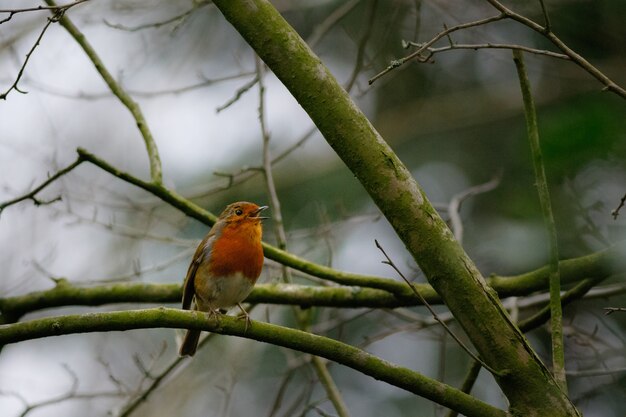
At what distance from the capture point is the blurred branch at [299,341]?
2693mm

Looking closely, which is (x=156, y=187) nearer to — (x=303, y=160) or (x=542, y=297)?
(x=542, y=297)

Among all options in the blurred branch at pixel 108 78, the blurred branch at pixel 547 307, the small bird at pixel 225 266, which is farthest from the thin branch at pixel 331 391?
the blurred branch at pixel 108 78

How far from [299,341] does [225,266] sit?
1.81 meters

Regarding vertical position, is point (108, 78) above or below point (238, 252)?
above

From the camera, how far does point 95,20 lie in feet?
19.1

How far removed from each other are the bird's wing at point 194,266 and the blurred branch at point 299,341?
5.47ft

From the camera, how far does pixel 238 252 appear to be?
14.9 feet

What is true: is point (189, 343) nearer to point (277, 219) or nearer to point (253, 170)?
point (277, 219)

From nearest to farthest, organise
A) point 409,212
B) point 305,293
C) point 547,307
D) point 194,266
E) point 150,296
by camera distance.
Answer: point 409,212 → point 547,307 → point 305,293 → point 150,296 → point 194,266

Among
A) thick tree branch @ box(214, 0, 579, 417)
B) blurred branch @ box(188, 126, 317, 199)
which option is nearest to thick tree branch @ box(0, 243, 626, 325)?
blurred branch @ box(188, 126, 317, 199)

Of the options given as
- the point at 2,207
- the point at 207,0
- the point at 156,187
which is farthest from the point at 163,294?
the point at 207,0

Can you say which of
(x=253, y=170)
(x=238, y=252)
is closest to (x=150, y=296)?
(x=238, y=252)

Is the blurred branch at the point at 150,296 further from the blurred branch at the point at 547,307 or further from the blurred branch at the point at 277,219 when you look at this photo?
the blurred branch at the point at 547,307

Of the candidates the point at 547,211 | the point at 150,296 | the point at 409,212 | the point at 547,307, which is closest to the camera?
the point at 409,212
